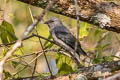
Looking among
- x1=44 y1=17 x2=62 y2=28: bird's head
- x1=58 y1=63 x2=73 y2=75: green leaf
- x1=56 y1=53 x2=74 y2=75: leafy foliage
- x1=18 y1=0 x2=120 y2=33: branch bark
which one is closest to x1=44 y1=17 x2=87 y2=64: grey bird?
x1=44 y1=17 x2=62 y2=28: bird's head

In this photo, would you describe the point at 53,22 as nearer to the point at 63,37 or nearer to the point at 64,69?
the point at 63,37

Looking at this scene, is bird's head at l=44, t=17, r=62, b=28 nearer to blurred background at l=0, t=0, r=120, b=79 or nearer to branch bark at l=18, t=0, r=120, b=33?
blurred background at l=0, t=0, r=120, b=79

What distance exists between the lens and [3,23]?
4191mm

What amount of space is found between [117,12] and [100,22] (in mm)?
215

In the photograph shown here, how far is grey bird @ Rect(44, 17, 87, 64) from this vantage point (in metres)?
4.93

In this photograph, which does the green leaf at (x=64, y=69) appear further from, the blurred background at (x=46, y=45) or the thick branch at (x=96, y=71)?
the thick branch at (x=96, y=71)

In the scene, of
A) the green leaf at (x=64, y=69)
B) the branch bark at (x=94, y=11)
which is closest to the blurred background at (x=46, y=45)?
the green leaf at (x=64, y=69)

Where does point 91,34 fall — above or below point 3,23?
below

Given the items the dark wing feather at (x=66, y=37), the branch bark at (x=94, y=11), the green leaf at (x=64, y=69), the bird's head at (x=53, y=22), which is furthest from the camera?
the bird's head at (x=53, y=22)

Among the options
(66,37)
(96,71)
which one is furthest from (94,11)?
(66,37)

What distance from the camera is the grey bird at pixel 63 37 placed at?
4.93 m

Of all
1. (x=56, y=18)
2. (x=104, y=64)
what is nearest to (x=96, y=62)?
(x=104, y=64)

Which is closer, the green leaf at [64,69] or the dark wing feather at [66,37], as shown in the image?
the green leaf at [64,69]

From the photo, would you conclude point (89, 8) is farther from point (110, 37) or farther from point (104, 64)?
point (110, 37)
